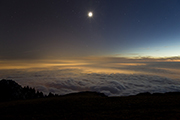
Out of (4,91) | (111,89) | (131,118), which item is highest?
(131,118)

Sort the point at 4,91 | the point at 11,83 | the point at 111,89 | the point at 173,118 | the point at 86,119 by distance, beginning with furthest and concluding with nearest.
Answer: the point at 111,89, the point at 11,83, the point at 4,91, the point at 86,119, the point at 173,118

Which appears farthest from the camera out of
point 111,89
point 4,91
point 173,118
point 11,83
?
point 111,89

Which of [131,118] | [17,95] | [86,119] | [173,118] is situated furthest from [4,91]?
[173,118]

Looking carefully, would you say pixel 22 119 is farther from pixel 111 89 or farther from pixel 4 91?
pixel 111 89

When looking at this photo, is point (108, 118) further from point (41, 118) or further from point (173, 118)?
point (41, 118)

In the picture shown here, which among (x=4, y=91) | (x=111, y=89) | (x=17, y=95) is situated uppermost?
(x=4, y=91)

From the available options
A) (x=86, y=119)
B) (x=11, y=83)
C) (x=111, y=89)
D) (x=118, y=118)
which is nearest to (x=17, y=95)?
(x=11, y=83)

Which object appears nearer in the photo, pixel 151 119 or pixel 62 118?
pixel 151 119

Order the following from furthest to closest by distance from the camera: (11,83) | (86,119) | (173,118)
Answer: (11,83), (86,119), (173,118)

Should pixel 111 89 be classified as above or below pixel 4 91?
below
